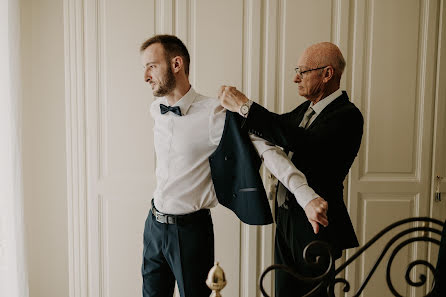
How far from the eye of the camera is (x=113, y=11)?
1948mm

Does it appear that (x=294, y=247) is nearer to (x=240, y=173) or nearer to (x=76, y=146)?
(x=240, y=173)

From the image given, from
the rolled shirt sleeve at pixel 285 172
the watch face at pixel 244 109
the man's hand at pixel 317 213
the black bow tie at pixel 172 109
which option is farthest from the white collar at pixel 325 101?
the black bow tie at pixel 172 109

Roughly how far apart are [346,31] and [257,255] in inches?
58.4

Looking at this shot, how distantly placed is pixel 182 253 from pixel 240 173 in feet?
1.41

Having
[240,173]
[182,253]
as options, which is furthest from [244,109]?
[182,253]

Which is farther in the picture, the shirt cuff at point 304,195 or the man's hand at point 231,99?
the man's hand at point 231,99

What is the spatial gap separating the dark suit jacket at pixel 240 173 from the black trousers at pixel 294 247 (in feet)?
0.55

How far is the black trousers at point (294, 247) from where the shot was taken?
4.72 feet

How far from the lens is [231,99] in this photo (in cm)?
136

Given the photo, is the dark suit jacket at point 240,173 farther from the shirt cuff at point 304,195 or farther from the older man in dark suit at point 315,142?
the shirt cuff at point 304,195

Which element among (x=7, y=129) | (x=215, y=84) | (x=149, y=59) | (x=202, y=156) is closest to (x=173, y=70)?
(x=149, y=59)

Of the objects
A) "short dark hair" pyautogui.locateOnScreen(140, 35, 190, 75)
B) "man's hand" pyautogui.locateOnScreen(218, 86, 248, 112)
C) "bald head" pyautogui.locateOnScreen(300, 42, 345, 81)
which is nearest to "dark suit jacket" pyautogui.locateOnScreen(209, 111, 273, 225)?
"man's hand" pyautogui.locateOnScreen(218, 86, 248, 112)

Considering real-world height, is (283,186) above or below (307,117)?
below

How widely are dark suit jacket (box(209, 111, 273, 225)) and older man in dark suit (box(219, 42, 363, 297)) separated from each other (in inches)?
2.7
